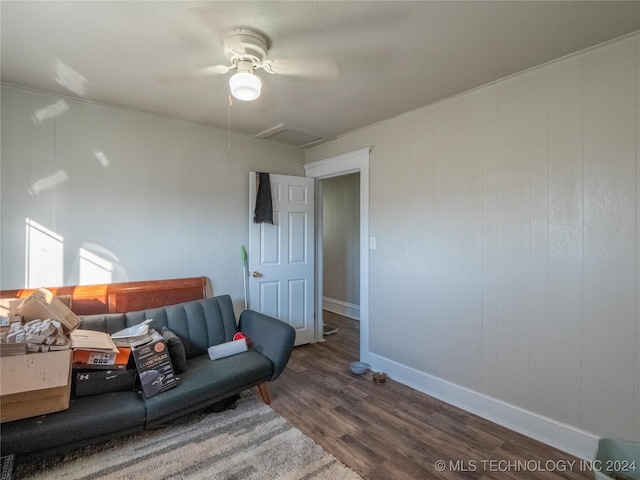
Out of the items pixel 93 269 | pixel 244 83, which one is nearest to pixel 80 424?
pixel 93 269

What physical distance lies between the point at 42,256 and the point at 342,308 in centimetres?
405

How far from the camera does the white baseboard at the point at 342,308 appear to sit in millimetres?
5223

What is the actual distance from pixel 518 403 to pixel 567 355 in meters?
0.48

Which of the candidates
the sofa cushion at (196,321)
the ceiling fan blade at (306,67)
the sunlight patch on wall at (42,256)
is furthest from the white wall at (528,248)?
the sunlight patch on wall at (42,256)

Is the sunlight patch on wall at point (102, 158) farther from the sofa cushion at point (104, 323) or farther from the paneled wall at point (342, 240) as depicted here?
the paneled wall at point (342, 240)

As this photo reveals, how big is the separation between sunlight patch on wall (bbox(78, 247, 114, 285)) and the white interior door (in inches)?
50.4

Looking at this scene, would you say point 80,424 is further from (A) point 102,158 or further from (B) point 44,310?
(A) point 102,158

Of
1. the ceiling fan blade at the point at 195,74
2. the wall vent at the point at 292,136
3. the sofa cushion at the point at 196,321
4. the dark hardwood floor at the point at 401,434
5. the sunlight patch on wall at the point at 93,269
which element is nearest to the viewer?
the dark hardwood floor at the point at 401,434

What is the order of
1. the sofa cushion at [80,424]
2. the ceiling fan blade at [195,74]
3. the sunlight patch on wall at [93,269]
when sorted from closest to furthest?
the sofa cushion at [80,424], the ceiling fan blade at [195,74], the sunlight patch on wall at [93,269]

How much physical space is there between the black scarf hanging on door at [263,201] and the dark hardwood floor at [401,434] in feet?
5.24

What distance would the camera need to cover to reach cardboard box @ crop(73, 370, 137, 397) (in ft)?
6.07

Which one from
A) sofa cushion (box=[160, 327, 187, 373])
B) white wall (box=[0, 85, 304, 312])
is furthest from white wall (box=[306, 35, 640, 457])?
sofa cushion (box=[160, 327, 187, 373])

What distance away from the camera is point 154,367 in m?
1.99

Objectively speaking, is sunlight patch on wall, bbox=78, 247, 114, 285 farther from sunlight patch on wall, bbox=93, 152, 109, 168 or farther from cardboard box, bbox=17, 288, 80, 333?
sunlight patch on wall, bbox=93, 152, 109, 168
